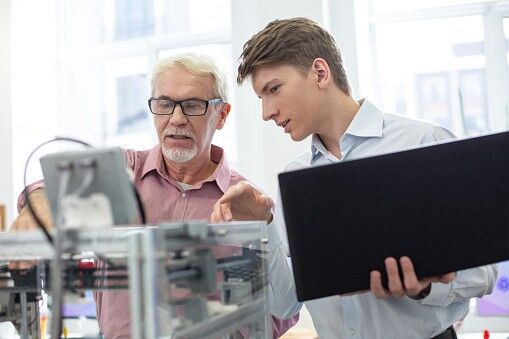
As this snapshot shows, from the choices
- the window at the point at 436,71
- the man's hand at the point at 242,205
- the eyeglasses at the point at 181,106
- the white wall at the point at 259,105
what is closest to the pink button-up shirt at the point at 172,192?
the eyeglasses at the point at 181,106

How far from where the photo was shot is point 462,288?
1323mm

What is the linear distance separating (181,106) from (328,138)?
0.38 m

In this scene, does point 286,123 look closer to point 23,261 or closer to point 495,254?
point 495,254

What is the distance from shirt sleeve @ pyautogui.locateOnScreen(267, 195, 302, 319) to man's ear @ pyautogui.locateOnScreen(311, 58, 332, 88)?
0.35 metres

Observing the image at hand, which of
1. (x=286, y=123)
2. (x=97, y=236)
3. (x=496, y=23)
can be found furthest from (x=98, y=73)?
(x=97, y=236)

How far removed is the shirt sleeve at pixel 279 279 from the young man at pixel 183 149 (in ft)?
0.47

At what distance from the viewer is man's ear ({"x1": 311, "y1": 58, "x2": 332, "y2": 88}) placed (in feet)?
5.03

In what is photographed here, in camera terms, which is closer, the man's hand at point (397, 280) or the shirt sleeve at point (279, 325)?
the man's hand at point (397, 280)

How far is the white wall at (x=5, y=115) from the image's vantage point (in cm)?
346

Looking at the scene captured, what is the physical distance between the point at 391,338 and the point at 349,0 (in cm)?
222

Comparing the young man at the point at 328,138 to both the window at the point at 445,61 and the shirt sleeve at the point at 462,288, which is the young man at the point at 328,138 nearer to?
the shirt sleeve at the point at 462,288

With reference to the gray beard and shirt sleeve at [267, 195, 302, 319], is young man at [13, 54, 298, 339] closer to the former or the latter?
the gray beard

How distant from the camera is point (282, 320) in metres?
1.64

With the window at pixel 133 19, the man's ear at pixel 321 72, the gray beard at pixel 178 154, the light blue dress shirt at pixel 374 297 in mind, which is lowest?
the light blue dress shirt at pixel 374 297
